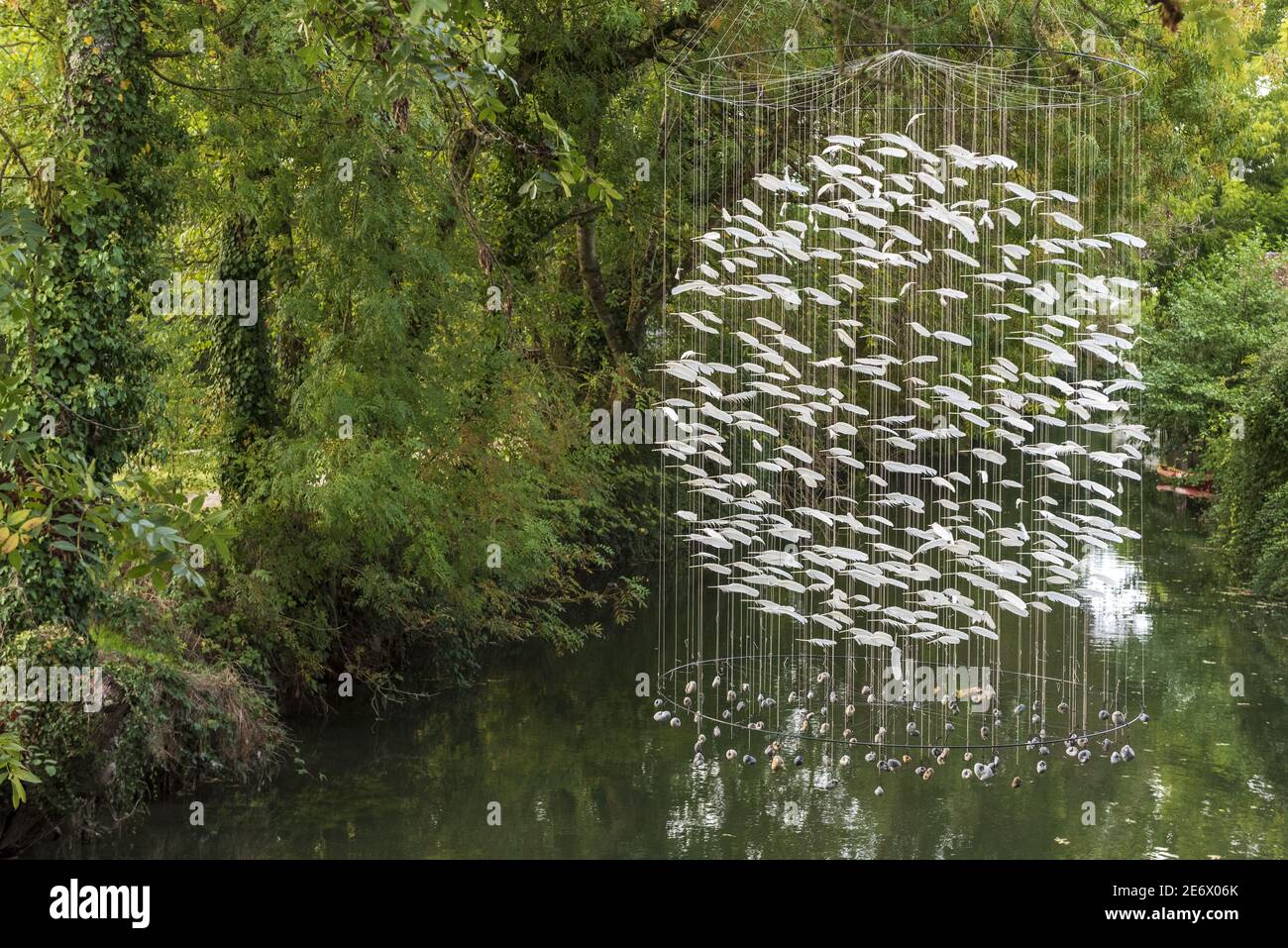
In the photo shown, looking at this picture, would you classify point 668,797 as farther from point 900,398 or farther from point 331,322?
point 900,398

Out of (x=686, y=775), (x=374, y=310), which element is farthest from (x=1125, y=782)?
(x=374, y=310)

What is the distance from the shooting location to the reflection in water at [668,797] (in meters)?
7.30

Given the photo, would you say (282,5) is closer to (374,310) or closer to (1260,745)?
(374,310)

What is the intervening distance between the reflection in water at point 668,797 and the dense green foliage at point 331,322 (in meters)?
0.59

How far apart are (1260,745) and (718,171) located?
723cm

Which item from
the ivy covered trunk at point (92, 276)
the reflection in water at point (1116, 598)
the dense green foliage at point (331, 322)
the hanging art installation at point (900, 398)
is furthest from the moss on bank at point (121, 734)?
the reflection in water at point (1116, 598)

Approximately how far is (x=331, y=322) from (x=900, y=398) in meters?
7.55

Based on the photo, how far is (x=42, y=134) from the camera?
7902 mm

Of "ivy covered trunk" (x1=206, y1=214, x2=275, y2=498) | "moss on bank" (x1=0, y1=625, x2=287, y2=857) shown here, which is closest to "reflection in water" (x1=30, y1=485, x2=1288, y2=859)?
"moss on bank" (x1=0, y1=625, x2=287, y2=857)

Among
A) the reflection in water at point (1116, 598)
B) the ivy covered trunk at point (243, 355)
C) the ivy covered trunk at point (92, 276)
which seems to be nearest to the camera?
the ivy covered trunk at point (92, 276)

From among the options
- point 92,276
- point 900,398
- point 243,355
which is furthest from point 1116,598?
point 92,276

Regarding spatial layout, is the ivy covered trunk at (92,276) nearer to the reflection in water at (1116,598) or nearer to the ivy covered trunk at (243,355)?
the ivy covered trunk at (243,355)

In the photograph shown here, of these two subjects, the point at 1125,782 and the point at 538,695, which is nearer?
the point at 1125,782

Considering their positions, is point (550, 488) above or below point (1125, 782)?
above
